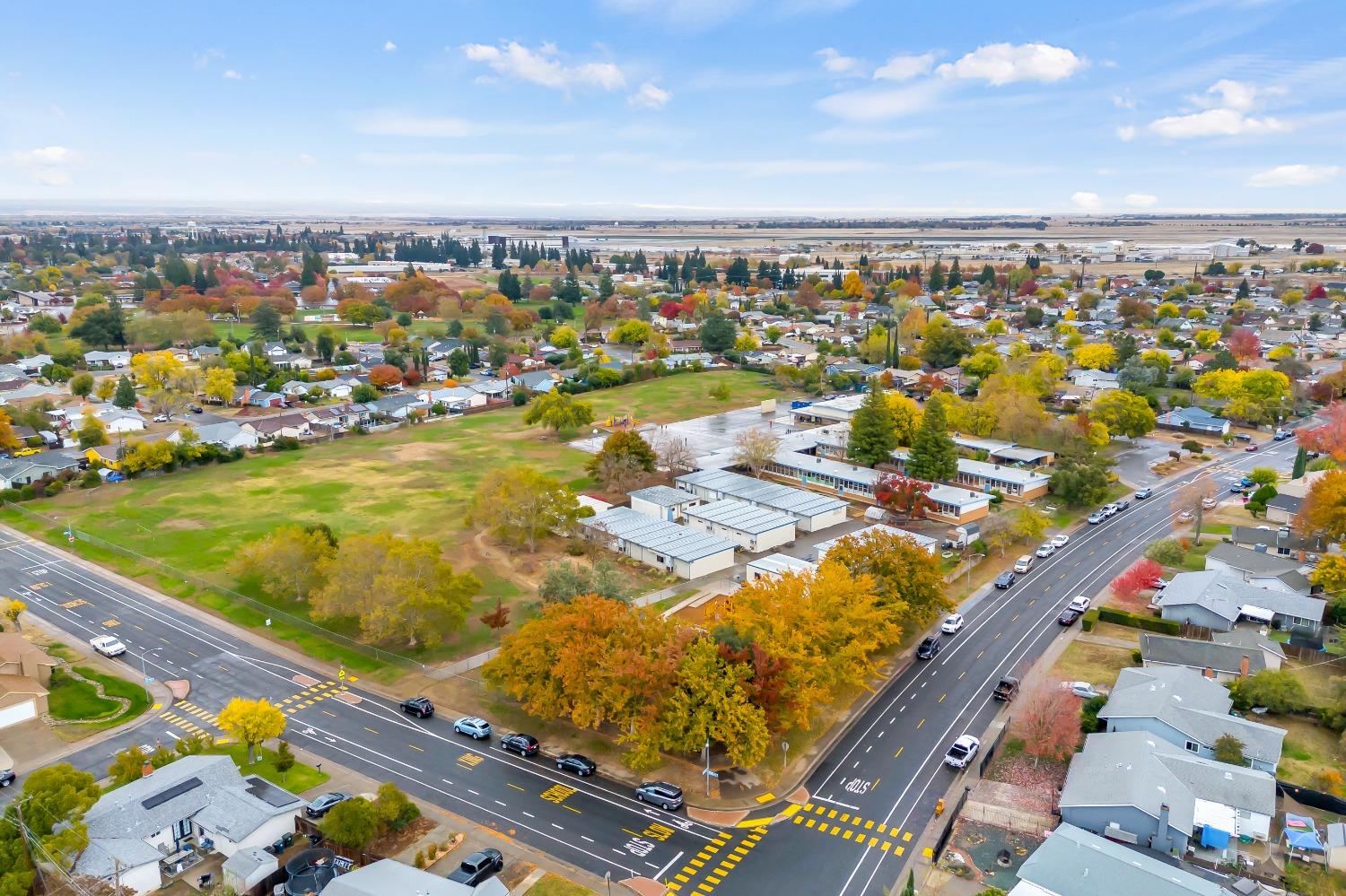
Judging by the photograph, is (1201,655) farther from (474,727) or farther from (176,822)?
(176,822)

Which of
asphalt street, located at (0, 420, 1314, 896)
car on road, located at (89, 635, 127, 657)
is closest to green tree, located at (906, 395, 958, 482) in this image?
asphalt street, located at (0, 420, 1314, 896)

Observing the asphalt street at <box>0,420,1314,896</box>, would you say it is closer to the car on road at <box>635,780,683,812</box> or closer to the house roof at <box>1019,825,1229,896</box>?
the car on road at <box>635,780,683,812</box>

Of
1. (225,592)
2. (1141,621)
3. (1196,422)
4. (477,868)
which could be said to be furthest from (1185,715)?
(1196,422)

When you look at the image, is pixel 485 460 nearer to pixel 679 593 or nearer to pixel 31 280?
pixel 679 593

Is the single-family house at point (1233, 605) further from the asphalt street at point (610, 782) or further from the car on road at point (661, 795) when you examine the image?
the car on road at point (661, 795)

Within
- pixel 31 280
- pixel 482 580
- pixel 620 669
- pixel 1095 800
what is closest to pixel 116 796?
pixel 620 669

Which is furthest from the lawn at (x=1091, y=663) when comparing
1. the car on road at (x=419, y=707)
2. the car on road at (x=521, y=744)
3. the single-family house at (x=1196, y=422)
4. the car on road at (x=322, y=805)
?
the single-family house at (x=1196, y=422)

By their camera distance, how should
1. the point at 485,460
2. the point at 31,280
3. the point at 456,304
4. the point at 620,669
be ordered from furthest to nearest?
the point at 31,280 → the point at 456,304 → the point at 485,460 → the point at 620,669
